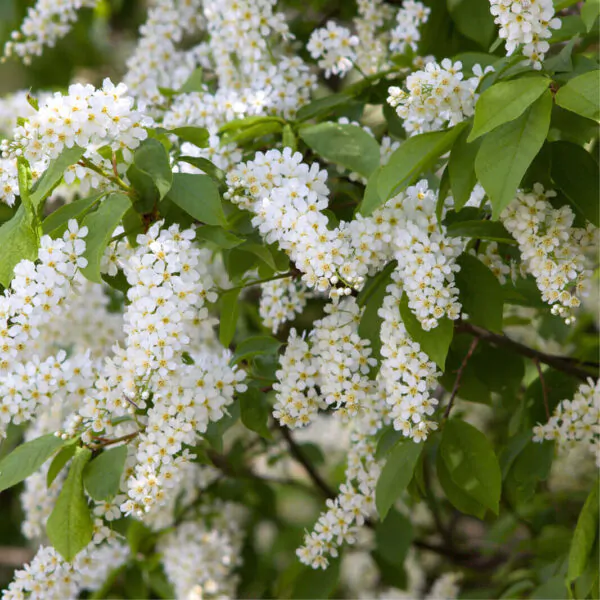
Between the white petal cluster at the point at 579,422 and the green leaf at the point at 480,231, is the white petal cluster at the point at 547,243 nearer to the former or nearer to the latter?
the green leaf at the point at 480,231

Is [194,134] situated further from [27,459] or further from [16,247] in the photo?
[27,459]

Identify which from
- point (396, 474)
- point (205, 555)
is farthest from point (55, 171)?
point (205, 555)

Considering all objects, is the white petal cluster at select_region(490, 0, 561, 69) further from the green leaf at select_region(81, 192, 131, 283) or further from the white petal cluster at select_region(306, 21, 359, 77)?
the white petal cluster at select_region(306, 21, 359, 77)

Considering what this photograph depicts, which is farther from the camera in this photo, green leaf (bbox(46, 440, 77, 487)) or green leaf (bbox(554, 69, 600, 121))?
green leaf (bbox(46, 440, 77, 487))

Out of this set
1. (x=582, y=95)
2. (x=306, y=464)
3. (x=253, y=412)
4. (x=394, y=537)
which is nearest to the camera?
(x=582, y=95)

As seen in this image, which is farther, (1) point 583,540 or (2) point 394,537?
(2) point 394,537

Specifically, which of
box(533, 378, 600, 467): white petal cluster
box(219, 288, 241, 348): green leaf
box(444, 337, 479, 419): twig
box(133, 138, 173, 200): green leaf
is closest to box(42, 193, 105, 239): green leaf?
box(133, 138, 173, 200): green leaf
